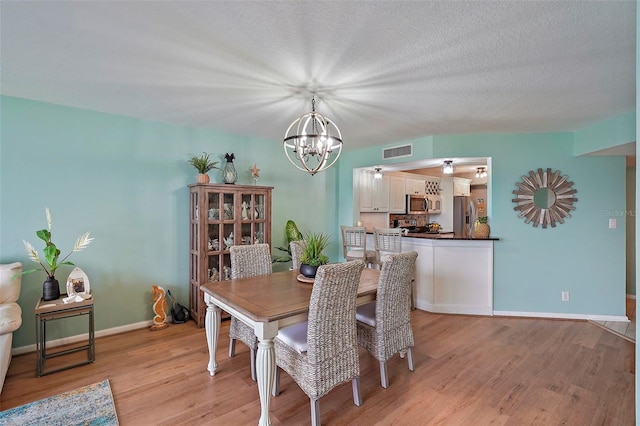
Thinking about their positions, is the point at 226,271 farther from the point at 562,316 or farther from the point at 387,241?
the point at 562,316

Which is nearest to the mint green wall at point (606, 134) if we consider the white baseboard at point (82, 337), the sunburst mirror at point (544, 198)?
the sunburst mirror at point (544, 198)

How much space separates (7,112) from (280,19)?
2.88m

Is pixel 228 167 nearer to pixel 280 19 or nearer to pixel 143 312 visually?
pixel 143 312

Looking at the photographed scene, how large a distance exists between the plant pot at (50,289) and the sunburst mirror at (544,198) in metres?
5.20

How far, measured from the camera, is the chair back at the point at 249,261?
276 centimetres

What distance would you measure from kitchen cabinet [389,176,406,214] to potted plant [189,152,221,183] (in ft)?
11.2

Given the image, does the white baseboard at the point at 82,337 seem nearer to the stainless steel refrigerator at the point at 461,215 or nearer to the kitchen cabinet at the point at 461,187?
the stainless steel refrigerator at the point at 461,215

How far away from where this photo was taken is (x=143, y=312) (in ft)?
11.3

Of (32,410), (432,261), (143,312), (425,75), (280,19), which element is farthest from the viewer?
(432,261)

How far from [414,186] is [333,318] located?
→ 4984 millimetres

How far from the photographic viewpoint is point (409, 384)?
2336 millimetres

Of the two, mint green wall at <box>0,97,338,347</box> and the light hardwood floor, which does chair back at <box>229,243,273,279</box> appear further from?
mint green wall at <box>0,97,338,347</box>

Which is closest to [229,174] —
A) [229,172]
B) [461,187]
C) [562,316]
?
[229,172]

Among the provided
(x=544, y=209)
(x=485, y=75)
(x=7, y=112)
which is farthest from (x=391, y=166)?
(x=7, y=112)
